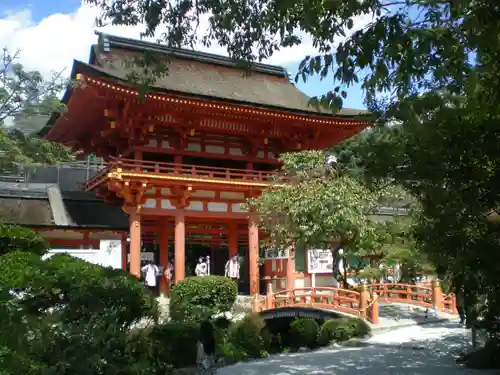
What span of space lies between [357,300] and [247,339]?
11.4ft

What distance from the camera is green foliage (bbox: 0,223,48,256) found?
271 inches

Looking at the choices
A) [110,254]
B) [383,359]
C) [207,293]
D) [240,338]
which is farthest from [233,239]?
[383,359]

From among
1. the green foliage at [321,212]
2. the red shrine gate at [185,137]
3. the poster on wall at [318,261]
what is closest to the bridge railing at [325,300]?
the green foliage at [321,212]

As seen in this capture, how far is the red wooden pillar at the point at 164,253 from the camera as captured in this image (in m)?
18.9

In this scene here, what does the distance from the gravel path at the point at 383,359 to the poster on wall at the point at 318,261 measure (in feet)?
23.6

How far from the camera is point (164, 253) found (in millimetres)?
19984

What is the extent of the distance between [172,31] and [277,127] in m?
13.5

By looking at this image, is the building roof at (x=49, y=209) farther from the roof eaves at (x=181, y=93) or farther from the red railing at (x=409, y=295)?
the red railing at (x=409, y=295)

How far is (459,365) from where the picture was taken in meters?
8.91

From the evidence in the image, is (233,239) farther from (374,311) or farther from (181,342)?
(181,342)

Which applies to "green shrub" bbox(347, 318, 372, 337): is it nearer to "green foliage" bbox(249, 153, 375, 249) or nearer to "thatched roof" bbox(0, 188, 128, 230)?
"green foliage" bbox(249, 153, 375, 249)

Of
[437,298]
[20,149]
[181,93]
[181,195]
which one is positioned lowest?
[437,298]

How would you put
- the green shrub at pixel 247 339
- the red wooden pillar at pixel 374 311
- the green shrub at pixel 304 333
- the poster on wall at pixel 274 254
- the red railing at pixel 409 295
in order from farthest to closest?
1. the poster on wall at pixel 274 254
2. the red railing at pixel 409 295
3. the green shrub at pixel 304 333
4. the red wooden pillar at pixel 374 311
5. the green shrub at pixel 247 339

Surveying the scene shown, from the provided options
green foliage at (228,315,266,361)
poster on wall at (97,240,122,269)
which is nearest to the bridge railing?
green foliage at (228,315,266,361)
